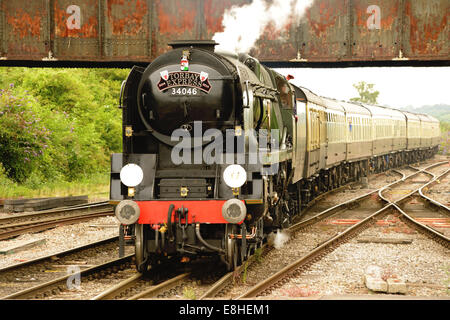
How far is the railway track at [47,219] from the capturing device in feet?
41.7

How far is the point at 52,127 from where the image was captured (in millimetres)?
23062

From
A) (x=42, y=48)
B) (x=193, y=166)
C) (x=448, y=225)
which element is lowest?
(x=448, y=225)

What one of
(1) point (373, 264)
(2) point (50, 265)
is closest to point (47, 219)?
(2) point (50, 265)

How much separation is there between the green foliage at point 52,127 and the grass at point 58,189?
0.82 feet

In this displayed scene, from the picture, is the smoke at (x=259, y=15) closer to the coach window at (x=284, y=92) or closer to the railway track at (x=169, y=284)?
the coach window at (x=284, y=92)

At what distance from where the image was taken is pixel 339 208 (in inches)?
658

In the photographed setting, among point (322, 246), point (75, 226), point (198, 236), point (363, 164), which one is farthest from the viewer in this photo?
point (363, 164)

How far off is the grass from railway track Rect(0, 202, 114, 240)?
3.65 meters

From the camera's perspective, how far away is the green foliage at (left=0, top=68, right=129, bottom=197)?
2016cm

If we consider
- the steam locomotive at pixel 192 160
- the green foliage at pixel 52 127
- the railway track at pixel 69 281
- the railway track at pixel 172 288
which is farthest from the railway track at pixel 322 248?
the green foliage at pixel 52 127

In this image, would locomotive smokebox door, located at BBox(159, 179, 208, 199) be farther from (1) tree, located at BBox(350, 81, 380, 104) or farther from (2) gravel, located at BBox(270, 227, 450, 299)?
(1) tree, located at BBox(350, 81, 380, 104)

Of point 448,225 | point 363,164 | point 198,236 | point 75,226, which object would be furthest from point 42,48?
point 363,164
